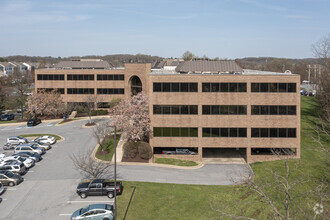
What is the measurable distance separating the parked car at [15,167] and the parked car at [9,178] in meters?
1.95

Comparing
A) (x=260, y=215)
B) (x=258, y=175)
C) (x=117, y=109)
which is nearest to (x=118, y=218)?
(x=260, y=215)

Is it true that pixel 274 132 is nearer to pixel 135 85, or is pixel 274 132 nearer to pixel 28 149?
pixel 28 149

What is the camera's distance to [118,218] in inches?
1038

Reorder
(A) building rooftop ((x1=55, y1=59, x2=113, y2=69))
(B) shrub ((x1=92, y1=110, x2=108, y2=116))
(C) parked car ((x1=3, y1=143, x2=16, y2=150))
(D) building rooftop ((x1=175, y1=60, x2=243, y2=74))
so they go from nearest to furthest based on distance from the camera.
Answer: (D) building rooftop ((x1=175, y1=60, x2=243, y2=74)) < (C) parked car ((x1=3, y1=143, x2=16, y2=150)) < (B) shrub ((x1=92, y1=110, x2=108, y2=116)) < (A) building rooftop ((x1=55, y1=59, x2=113, y2=69))

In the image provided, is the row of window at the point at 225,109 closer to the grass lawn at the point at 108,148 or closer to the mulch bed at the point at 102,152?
the grass lawn at the point at 108,148

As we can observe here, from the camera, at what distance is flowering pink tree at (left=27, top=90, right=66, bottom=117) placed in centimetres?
6588

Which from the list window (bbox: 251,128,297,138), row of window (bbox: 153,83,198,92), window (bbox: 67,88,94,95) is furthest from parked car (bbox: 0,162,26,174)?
window (bbox: 67,88,94,95)

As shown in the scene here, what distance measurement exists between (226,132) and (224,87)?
20.1 ft

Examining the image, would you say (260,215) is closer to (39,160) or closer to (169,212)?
(169,212)

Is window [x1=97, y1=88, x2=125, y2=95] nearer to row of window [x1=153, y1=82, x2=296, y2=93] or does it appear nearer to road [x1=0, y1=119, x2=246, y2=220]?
road [x1=0, y1=119, x2=246, y2=220]

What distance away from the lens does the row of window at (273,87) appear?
135 ft

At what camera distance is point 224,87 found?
41719mm

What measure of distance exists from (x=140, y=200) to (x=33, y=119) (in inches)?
1614

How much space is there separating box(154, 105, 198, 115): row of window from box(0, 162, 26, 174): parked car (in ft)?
59.2
